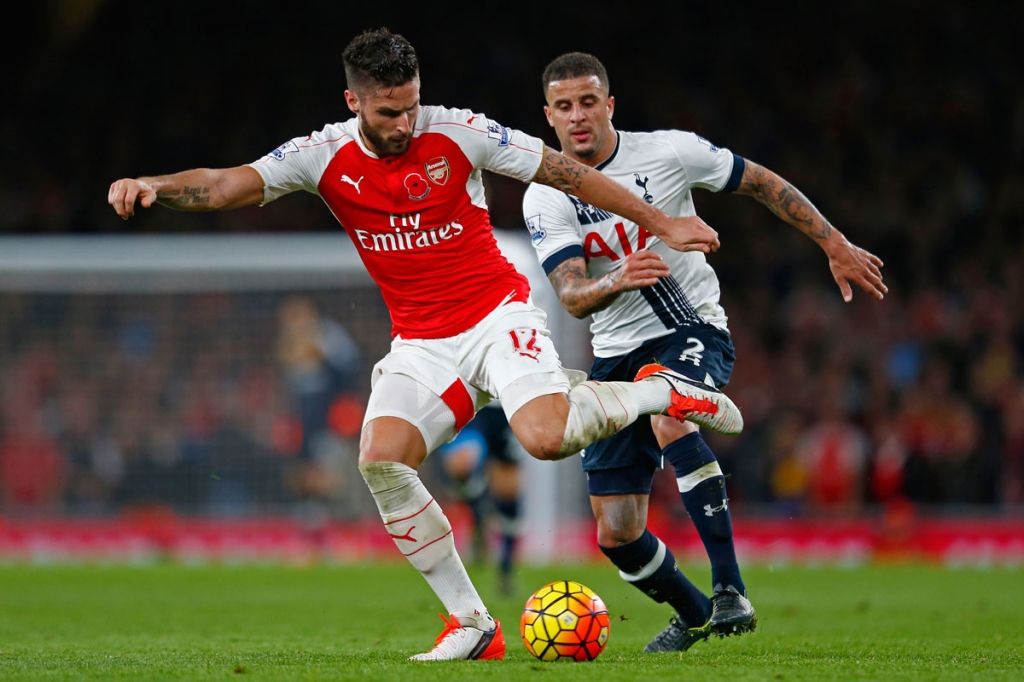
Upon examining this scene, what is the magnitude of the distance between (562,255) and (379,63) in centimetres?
136

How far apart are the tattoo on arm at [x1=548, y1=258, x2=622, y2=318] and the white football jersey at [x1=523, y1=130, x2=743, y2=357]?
0.17 metres

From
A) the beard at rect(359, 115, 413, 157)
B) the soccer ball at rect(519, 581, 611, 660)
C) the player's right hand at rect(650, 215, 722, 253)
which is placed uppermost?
the beard at rect(359, 115, 413, 157)

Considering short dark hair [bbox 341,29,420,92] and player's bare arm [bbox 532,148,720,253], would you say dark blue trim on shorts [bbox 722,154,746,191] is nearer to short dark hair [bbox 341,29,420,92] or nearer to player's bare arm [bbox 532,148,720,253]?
player's bare arm [bbox 532,148,720,253]

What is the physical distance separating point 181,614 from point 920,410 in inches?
390

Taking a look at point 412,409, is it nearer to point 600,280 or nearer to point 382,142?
point 600,280

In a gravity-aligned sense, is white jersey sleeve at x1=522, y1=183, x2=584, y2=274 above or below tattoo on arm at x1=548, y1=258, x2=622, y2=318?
above

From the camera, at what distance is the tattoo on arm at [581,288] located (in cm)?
566

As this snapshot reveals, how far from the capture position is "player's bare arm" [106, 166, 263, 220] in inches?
197

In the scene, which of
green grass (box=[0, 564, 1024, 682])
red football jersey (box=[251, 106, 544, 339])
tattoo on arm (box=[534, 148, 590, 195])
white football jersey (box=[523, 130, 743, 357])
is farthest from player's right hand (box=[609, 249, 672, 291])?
green grass (box=[0, 564, 1024, 682])

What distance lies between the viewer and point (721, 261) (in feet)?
65.0

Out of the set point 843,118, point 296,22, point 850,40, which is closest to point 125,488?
point 296,22

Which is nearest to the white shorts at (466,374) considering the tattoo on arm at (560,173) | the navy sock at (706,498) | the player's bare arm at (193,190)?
the tattoo on arm at (560,173)

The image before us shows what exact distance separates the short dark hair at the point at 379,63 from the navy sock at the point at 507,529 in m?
5.68

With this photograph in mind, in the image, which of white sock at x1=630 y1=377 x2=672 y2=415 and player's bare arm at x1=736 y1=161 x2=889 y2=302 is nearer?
white sock at x1=630 y1=377 x2=672 y2=415
